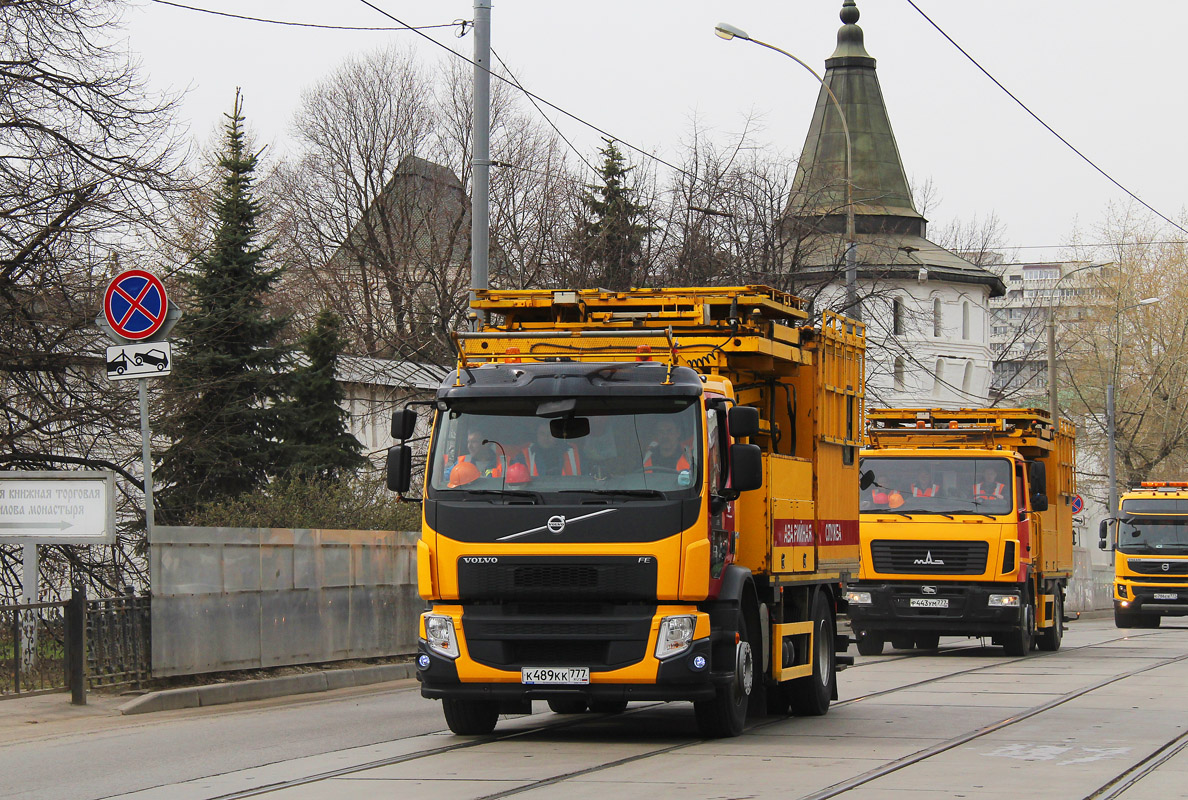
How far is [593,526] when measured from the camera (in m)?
11.1

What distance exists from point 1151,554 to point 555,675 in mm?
28168

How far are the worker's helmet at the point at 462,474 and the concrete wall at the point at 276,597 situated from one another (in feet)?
15.2

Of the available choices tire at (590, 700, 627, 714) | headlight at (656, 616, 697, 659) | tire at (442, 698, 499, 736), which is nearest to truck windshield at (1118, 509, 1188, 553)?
tire at (590, 700, 627, 714)

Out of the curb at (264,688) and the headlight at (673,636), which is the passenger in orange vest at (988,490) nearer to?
the curb at (264,688)

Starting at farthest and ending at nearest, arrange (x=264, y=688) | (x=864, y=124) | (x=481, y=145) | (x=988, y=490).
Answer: (x=864, y=124), (x=988, y=490), (x=481, y=145), (x=264, y=688)

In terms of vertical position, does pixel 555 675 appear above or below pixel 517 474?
below

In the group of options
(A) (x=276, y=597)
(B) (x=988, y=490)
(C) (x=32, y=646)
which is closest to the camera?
(C) (x=32, y=646)

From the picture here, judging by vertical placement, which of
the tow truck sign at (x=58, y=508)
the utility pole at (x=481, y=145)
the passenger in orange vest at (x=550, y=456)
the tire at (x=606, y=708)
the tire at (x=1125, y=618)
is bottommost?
the tire at (x=1125, y=618)

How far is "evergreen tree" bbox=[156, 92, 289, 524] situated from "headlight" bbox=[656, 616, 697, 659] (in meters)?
16.1

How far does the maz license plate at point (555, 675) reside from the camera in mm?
11109

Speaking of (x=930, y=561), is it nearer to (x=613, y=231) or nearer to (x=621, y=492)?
(x=621, y=492)

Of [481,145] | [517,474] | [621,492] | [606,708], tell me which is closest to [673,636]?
[621,492]

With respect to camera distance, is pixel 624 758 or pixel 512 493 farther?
pixel 512 493

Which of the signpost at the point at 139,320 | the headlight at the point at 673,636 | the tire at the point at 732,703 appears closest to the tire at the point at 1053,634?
the tire at the point at 732,703
